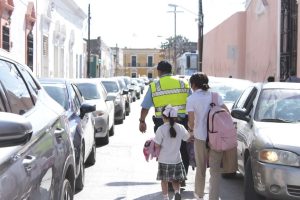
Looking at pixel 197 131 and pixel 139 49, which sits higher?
pixel 139 49

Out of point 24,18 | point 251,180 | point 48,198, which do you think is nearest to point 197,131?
point 251,180

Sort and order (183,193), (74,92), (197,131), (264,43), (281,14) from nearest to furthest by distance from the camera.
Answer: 1. (197,131)
2. (183,193)
3. (74,92)
4. (281,14)
5. (264,43)

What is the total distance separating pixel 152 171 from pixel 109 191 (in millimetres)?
1719

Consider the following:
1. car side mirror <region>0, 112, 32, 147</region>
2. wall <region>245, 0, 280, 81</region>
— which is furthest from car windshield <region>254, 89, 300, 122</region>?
wall <region>245, 0, 280, 81</region>

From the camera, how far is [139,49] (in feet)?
426

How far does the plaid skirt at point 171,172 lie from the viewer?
6840 millimetres

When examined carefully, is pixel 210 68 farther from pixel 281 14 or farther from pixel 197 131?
pixel 197 131

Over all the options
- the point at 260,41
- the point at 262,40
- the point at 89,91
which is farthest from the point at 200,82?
the point at 260,41

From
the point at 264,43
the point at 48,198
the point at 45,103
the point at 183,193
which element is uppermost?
the point at 264,43

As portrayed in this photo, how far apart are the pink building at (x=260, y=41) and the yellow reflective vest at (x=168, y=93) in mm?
13518

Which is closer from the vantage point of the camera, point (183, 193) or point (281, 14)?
point (183, 193)

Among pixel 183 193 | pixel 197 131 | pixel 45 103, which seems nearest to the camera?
pixel 45 103

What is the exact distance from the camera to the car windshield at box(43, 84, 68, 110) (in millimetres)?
8500

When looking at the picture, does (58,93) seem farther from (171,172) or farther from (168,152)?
(171,172)
